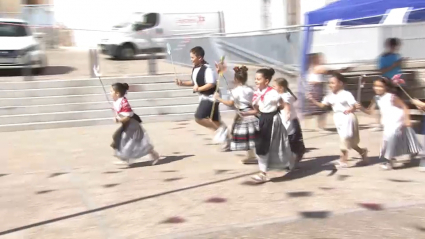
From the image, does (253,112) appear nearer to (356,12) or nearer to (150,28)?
(356,12)

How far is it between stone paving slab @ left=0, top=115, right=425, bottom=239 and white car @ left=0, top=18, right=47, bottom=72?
4.47 m

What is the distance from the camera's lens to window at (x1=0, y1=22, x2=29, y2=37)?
14160 millimetres

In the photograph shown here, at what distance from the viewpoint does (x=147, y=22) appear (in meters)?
19.7

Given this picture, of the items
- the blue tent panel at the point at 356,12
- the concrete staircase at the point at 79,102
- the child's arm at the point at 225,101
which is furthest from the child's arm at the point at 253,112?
the concrete staircase at the point at 79,102

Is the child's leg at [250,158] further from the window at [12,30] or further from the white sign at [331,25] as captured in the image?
the window at [12,30]

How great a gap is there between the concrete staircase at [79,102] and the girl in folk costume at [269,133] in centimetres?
520

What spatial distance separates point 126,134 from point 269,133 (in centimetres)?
206

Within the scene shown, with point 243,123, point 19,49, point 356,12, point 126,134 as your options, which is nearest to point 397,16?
point 356,12

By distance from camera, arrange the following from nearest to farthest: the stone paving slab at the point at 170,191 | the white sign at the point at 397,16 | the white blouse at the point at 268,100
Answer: the stone paving slab at the point at 170,191 → the white blouse at the point at 268,100 → the white sign at the point at 397,16

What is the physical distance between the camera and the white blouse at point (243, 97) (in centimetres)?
738

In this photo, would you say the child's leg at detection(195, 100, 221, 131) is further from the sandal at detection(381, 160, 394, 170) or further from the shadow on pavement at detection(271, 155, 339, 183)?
the sandal at detection(381, 160, 394, 170)

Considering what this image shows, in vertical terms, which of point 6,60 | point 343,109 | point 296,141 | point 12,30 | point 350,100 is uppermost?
point 12,30

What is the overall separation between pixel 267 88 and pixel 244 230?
199 centimetres

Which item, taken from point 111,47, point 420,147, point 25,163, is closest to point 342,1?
point 420,147
